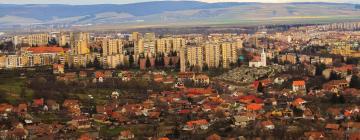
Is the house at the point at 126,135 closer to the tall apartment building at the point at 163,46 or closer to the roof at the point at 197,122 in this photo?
the roof at the point at 197,122

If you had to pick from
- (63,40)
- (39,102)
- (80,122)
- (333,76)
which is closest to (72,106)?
(39,102)

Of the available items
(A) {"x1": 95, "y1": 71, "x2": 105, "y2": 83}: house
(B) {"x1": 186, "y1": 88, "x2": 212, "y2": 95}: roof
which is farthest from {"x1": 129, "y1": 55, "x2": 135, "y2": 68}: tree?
(B) {"x1": 186, "y1": 88, "x2": 212, "y2": 95}: roof

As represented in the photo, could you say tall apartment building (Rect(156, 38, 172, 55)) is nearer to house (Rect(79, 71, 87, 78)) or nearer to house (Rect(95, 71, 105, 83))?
house (Rect(79, 71, 87, 78))

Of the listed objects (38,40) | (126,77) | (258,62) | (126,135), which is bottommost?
(126,135)

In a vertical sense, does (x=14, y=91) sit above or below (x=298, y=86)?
above

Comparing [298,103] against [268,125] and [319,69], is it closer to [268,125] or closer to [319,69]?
[268,125]

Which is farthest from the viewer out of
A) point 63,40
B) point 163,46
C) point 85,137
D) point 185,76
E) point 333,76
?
point 63,40

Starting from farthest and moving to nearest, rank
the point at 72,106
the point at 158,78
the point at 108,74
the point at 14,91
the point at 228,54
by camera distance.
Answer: the point at 228,54 < the point at 108,74 < the point at 158,78 < the point at 14,91 < the point at 72,106
